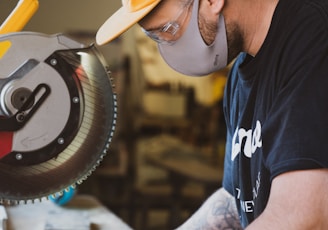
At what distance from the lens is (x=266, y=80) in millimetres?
1228

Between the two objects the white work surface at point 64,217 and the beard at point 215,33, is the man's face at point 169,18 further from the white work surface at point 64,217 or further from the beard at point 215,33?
the white work surface at point 64,217

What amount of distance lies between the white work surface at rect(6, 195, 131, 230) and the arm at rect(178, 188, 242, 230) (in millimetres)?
203

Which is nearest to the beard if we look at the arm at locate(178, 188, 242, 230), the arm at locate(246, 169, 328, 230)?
the arm at locate(246, 169, 328, 230)

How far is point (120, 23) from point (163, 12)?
0.31 feet

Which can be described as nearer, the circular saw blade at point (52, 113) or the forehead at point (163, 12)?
the circular saw blade at point (52, 113)

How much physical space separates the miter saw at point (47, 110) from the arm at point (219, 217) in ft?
1.80

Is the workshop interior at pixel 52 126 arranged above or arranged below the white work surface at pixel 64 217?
above

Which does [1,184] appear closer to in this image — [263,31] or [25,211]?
[263,31]

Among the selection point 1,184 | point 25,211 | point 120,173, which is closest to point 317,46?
point 1,184

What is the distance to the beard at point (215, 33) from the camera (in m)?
1.26

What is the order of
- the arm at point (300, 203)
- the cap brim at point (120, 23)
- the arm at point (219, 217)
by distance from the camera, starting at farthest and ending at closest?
the arm at point (219, 217) < the cap brim at point (120, 23) < the arm at point (300, 203)

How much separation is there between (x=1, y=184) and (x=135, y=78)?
5593 millimetres

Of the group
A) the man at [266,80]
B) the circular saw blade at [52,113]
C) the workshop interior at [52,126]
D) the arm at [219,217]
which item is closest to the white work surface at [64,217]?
the workshop interior at [52,126]

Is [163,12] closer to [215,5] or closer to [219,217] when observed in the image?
[215,5]
